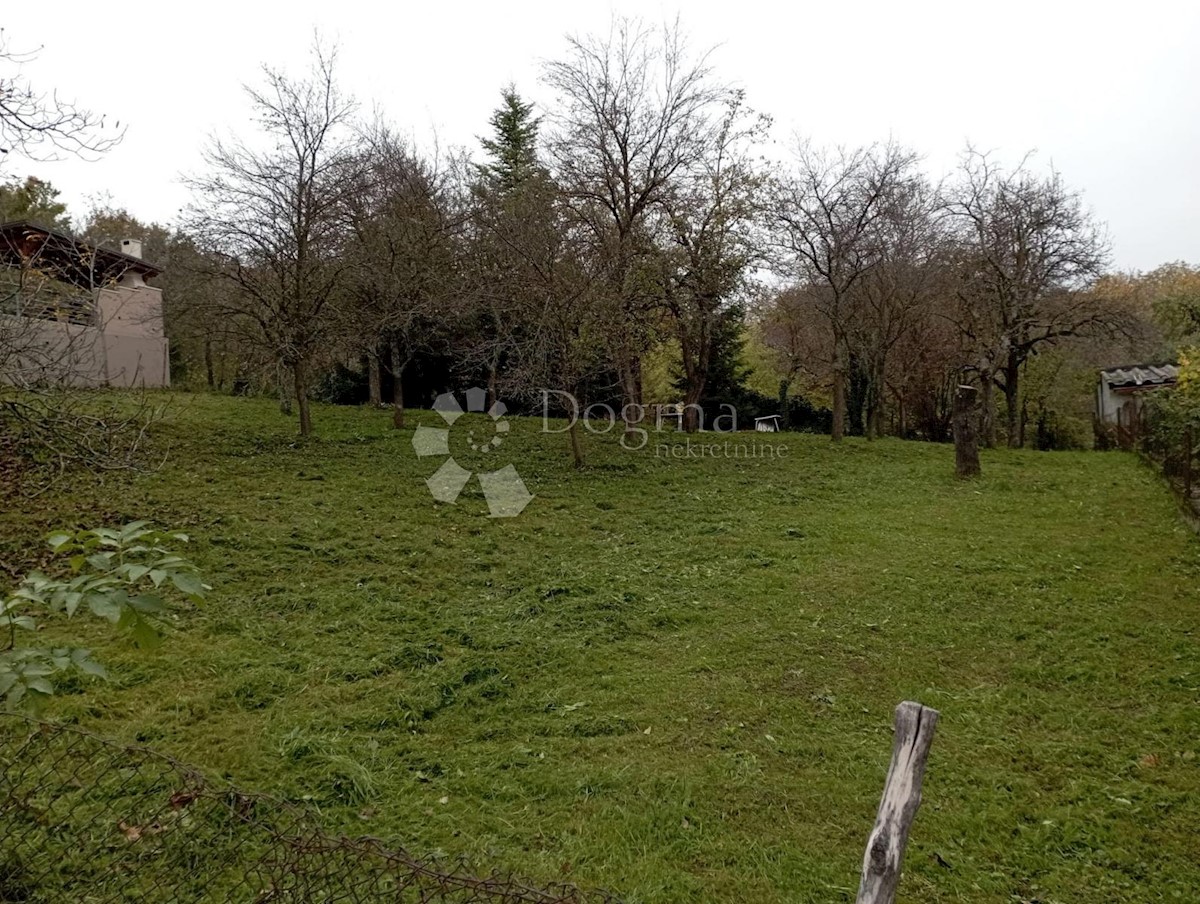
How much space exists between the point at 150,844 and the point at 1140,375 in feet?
89.0

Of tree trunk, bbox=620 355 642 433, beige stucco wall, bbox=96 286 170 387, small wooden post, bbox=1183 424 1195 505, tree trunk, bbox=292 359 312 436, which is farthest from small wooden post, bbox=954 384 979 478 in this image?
beige stucco wall, bbox=96 286 170 387

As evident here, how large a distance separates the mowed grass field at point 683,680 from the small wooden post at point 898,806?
112 centimetres

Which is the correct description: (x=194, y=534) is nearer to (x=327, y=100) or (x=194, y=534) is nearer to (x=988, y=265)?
(x=327, y=100)

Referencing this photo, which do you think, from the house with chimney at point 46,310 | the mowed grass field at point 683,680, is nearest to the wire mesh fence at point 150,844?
the mowed grass field at point 683,680

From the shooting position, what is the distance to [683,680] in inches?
208

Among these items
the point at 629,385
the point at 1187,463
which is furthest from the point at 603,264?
the point at 1187,463

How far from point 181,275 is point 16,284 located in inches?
456

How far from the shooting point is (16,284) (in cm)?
449

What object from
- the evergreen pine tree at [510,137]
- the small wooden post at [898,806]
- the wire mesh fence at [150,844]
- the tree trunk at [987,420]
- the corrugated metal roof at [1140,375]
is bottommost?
the wire mesh fence at [150,844]

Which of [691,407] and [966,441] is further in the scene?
[691,407]

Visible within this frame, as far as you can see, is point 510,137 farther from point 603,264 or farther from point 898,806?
point 898,806

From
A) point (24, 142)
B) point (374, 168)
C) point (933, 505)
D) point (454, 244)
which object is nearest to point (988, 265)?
point (933, 505)

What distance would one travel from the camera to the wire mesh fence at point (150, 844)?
112 inches

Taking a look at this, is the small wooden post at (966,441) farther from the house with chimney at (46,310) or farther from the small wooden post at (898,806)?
the house with chimney at (46,310)
